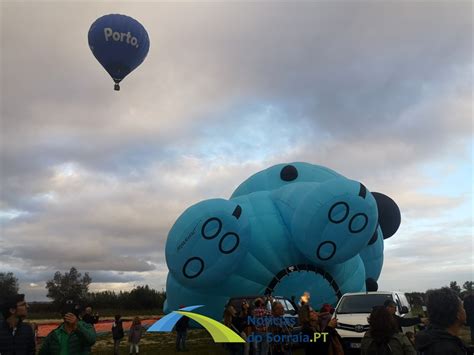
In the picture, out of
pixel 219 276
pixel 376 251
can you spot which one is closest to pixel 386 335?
pixel 219 276

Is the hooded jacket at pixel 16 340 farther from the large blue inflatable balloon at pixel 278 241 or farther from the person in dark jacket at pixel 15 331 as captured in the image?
the large blue inflatable balloon at pixel 278 241

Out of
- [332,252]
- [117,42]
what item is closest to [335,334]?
[332,252]

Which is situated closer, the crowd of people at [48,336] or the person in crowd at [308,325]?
the crowd of people at [48,336]

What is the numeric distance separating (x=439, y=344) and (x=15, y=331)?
351 cm

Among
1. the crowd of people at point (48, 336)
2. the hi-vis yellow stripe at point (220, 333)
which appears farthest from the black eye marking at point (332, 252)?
the crowd of people at point (48, 336)

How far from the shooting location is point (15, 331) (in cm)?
439

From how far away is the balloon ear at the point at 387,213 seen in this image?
19.5 metres

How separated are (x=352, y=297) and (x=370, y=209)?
3088 mm

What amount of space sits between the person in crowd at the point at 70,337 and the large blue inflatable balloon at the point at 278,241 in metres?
8.52

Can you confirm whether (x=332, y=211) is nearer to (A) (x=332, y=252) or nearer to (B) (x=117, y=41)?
(A) (x=332, y=252)

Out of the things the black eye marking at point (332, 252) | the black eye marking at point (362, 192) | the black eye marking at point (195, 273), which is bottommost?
the black eye marking at point (195, 273)

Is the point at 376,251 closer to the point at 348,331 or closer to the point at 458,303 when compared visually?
the point at 348,331

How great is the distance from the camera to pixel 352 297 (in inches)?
438

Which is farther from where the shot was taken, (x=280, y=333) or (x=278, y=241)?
(x=278, y=241)
